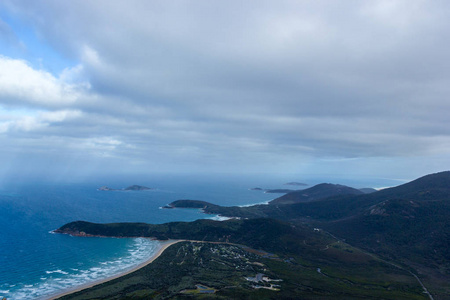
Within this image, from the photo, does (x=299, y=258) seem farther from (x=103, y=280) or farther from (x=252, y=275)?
(x=103, y=280)

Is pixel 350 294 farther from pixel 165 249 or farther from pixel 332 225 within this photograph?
pixel 332 225

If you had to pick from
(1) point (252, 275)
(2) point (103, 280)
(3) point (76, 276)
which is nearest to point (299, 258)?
(1) point (252, 275)

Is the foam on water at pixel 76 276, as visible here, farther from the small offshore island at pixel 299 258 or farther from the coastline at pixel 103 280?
the small offshore island at pixel 299 258

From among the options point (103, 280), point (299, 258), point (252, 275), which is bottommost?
point (299, 258)

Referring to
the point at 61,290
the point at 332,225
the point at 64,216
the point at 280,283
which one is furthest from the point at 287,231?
the point at 64,216

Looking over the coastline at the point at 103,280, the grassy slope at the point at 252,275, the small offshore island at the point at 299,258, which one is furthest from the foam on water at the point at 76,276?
the grassy slope at the point at 252,275
